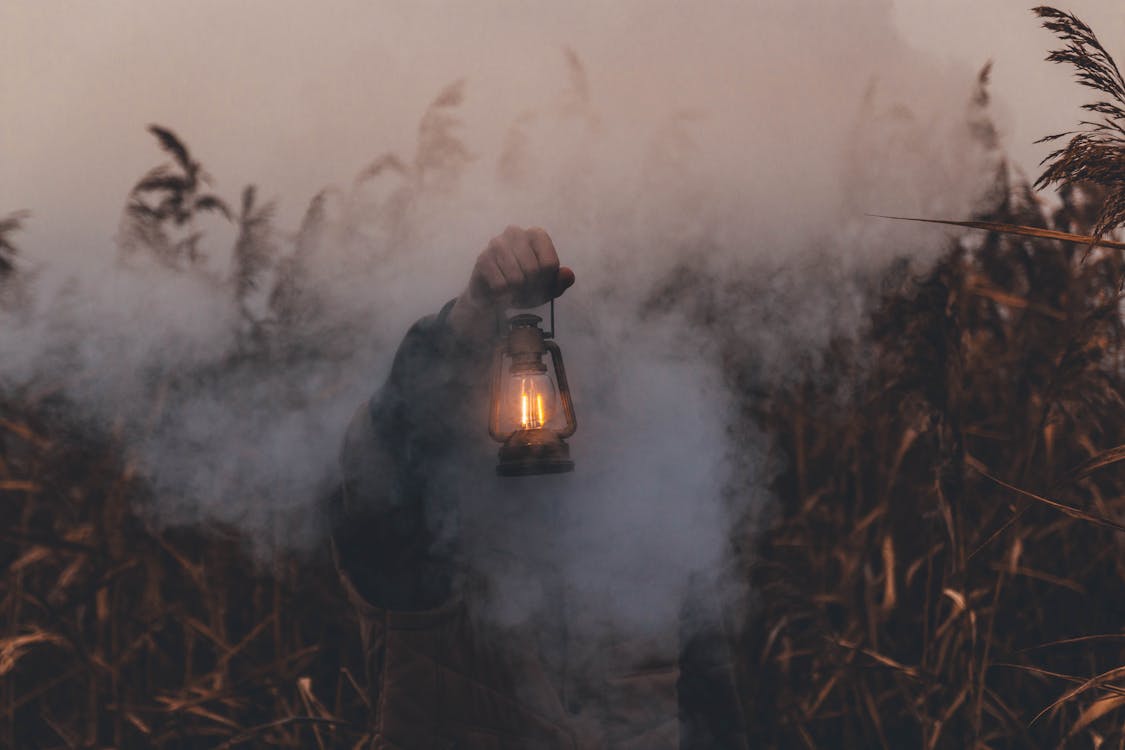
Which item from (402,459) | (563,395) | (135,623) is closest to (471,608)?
(402,459)

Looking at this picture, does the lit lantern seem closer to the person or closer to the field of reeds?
the person

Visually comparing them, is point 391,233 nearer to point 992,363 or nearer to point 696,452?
point 696,452

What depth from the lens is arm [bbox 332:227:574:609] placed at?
1685 millimetres

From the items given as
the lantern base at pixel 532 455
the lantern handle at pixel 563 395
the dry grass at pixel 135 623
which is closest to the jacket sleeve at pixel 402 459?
the lantern handle at pixel 563 395

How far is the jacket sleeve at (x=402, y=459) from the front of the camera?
1722mm

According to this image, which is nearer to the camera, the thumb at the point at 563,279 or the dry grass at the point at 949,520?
the thumb at the point at 563,279

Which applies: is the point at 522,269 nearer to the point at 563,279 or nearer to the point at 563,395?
the point at 563,279

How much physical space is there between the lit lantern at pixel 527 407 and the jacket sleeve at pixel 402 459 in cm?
20

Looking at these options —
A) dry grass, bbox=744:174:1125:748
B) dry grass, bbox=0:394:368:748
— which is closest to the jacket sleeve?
dry grass, bbox=0:394:368:748

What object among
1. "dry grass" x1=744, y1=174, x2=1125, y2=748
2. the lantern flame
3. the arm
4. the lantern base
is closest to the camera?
the lantern base

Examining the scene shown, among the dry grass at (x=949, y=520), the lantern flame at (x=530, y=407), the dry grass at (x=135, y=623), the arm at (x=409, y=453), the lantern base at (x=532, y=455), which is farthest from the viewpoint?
the dry grass at (x=135, y=623)

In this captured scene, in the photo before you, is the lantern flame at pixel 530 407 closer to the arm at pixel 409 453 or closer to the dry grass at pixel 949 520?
the arm at pixel 409 453

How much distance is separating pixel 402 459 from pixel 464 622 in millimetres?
367

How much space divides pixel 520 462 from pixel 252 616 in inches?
53.3
